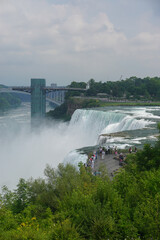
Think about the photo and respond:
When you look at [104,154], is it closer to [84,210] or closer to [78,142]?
[84,210]

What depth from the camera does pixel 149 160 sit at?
13.1m

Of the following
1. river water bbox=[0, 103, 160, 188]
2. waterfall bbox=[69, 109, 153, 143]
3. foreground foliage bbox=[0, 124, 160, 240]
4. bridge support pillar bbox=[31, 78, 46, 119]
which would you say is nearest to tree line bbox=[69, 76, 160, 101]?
bridge support pillar bbox=[31, 78, 46, 119]

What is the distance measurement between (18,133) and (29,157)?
20.8m

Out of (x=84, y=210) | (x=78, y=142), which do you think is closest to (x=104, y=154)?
(x=84, y=210)

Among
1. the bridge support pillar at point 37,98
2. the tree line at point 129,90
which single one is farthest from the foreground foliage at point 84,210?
the tree line at point 129,90

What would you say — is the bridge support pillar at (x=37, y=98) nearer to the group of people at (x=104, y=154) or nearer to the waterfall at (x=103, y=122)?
the waterfall at (x=103, y=122)

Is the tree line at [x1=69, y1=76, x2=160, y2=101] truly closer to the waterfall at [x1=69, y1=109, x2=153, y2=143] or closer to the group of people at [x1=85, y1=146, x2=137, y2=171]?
the waterfall at [x1=69, y1=109, x2=153, y2=143]

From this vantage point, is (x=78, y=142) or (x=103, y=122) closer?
(x=78, y=142)

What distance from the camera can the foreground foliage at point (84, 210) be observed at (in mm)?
7445

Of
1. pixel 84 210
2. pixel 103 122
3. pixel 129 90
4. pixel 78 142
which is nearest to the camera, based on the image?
pixel 84 210

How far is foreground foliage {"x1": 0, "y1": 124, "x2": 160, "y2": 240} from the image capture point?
7445 millimetres

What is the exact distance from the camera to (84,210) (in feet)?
26.8

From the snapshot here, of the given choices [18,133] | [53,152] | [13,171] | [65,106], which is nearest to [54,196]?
[13,171]

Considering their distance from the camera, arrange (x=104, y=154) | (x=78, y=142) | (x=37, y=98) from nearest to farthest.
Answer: (x=104, y=154) → (x=78, y=142) → (x=37, y=98)
